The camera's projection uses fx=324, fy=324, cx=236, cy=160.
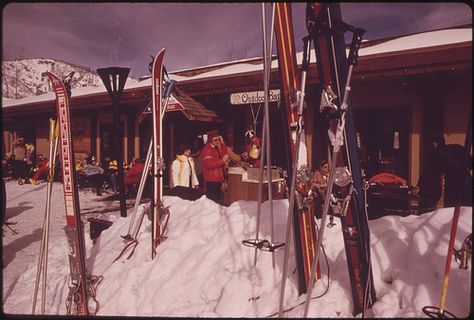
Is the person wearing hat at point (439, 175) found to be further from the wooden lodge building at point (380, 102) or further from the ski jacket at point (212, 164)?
the ski jacket at point (212, 164)

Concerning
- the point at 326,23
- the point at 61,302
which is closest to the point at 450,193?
the point at 326,23

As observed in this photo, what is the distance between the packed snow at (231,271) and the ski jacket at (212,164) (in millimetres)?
987

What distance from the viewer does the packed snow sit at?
2492 millimetres

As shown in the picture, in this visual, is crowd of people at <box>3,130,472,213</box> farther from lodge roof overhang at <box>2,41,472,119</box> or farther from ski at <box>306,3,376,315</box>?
lodge roof overhang at <box>2,41,472,119</box>

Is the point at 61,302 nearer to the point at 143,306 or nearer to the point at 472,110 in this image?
the point at 143,306

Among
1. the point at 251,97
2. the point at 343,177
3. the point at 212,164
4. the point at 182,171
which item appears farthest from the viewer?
the point at 251,97

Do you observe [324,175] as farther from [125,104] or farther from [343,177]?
[125,104]

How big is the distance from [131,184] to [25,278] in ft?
18.2

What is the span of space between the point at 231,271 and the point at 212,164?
277 centimetres

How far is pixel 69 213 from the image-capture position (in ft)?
10.7

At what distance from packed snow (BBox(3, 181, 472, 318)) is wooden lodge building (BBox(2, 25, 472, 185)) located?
2989mm

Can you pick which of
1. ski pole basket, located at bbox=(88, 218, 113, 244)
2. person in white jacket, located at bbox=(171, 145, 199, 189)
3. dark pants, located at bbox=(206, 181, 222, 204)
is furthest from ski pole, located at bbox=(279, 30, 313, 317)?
person in white jacket, located at bbox=(171, 145, 199, 189)

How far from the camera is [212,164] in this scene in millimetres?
5848

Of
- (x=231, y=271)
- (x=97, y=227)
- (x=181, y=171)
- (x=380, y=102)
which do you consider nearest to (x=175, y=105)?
(x=181, y=171)
